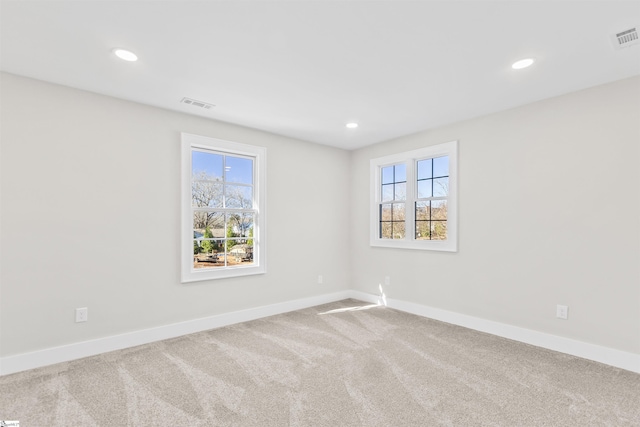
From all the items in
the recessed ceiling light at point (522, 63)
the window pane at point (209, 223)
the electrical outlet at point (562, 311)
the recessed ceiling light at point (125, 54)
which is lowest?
the electrical outlet at point (562, 311)

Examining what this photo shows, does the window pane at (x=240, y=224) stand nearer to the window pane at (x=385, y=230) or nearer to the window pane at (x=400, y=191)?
the window pane at (x=385, y=230)

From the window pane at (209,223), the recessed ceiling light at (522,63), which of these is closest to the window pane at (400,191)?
the recessed ceiling light at (522,63)

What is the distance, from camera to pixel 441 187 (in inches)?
160

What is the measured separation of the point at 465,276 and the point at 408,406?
2.06 metres

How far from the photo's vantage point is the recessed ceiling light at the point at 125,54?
88.4 inches

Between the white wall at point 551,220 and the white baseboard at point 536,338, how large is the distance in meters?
0.05

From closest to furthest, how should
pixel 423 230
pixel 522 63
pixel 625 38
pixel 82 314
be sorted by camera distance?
1. pixel 625 38
2. pixel 522 63
3. pixel 82 314
4. pixel 423 230

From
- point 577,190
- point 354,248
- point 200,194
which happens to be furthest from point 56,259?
point 577,190

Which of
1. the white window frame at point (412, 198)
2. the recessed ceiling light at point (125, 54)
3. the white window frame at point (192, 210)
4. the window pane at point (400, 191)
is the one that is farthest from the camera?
the window pane at point (400, 191)

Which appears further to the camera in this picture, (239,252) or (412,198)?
(412,198)

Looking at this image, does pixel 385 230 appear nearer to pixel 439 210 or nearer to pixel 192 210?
pixel 439 210

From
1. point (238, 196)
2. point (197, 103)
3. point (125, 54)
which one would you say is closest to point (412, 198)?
point (238, 196)

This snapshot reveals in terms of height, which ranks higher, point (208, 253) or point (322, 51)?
point (322, 51)

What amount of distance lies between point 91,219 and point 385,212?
3661mm
